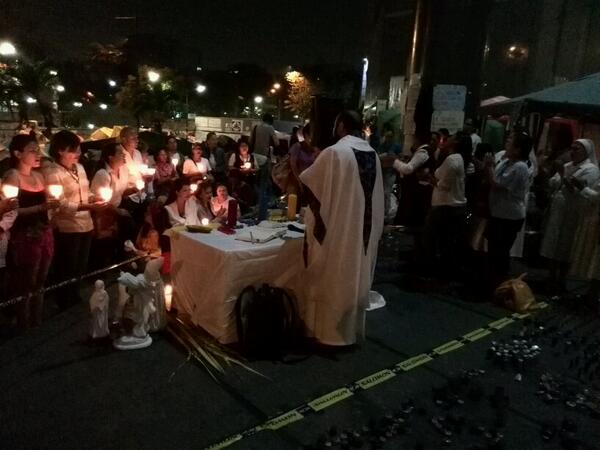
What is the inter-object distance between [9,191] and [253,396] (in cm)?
246

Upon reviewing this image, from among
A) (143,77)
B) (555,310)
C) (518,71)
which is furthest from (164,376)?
(143,77)

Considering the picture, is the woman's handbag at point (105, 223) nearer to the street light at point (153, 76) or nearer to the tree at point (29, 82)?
the tree at point (29, 82)

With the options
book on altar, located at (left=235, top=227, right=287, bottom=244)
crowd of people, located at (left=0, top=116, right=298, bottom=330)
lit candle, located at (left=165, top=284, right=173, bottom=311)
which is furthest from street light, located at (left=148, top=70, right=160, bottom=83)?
book on altar, located at (left=235, top=227, right=287, bottom=244)

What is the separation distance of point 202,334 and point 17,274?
5.65 feet

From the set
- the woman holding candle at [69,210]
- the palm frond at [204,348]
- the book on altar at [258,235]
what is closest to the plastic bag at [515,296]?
the book on altar at [258,235]

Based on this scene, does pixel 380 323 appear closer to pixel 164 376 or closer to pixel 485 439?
pixel 485 439

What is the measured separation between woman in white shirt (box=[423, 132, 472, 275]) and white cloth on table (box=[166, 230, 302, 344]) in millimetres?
2511

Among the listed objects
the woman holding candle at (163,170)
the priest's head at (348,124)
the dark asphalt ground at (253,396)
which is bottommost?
the dark asphalt ground at (253,396)

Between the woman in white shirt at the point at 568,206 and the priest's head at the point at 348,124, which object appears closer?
the priest's head at the point at 348,124

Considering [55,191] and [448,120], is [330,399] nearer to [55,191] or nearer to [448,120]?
[55,191]

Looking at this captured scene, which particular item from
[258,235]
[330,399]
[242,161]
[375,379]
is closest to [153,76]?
[242,161]

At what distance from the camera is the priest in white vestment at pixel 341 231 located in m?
4.29

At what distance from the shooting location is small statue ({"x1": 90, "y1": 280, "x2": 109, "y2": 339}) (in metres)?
4.30

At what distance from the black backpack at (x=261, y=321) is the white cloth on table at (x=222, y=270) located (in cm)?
9
